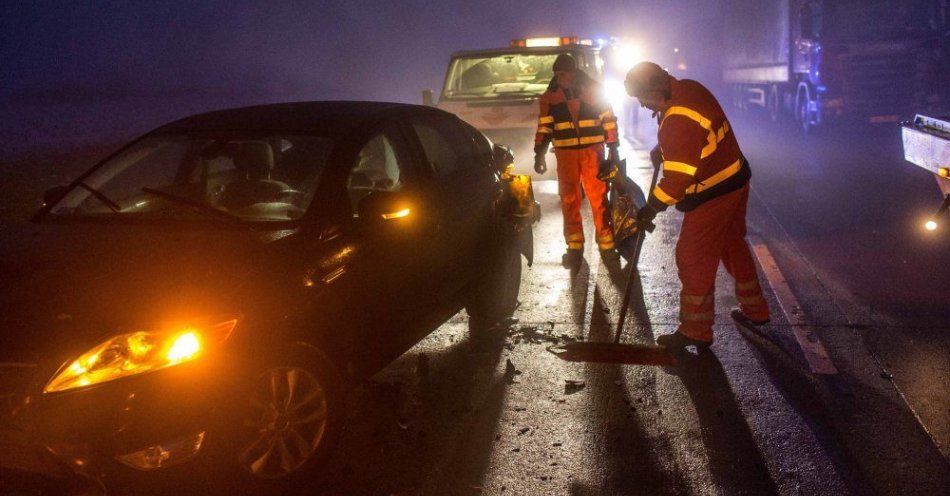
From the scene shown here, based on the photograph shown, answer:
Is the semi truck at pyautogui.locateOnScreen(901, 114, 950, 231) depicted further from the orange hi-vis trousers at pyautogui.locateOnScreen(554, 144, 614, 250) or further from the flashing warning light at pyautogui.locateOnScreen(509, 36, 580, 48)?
the flashing warning light at pyautogui.locateOnScreen(509, 36, 580, 48)

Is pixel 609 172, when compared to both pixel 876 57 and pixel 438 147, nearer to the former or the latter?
pixel 438 147

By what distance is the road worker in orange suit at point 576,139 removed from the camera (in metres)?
6.73

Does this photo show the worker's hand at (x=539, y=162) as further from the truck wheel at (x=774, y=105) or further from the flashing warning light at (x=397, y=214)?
the truck wheel at (x=774, y=105)

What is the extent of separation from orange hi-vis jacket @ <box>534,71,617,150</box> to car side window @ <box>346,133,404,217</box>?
2174 mm

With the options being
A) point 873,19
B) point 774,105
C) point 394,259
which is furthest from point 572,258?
point 774,105

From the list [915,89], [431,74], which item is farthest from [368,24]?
[915,89]

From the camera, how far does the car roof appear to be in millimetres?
3998

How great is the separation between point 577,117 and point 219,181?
3.49m

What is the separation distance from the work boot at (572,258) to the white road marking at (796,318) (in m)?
1.60

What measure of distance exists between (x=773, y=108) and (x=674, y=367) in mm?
18089

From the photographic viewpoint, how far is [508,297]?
18.0 ft

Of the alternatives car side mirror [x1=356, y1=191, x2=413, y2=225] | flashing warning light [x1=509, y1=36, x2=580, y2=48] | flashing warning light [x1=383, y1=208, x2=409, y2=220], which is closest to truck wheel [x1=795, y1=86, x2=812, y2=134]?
flashing warning light [x1=509, y1=36, x2=580, y2=48]

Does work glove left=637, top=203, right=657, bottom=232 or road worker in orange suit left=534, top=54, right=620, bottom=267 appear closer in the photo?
work glove left=637, top=203, right=657, bottom=232

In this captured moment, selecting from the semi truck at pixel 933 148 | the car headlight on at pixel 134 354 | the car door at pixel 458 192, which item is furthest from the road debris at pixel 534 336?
the semi truck at pixel 933 148
